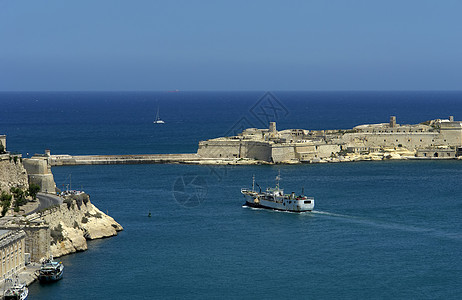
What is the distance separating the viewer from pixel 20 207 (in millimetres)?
42406

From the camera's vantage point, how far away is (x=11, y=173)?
146ft

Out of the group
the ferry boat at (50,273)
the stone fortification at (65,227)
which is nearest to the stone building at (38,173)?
the stone fortification at (65,227)

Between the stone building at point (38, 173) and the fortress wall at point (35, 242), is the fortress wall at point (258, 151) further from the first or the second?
the fortress wall at point (35, 242)

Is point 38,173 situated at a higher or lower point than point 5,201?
higher

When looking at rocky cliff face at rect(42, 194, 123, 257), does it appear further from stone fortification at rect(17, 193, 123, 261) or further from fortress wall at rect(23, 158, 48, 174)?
fortress wall at rect(23, 158, 48, 174)

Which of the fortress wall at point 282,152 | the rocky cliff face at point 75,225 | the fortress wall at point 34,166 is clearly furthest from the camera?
the fortress wall at point 282,152

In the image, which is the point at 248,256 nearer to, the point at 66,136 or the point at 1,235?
the point at 1,235

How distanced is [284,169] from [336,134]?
640 inches

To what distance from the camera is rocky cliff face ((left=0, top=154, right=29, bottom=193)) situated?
144 feet

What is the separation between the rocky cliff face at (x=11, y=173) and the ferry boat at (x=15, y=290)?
9790 mm

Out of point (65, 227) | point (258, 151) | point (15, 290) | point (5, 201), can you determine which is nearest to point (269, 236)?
point (65, 227)

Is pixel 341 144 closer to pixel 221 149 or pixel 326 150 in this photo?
pixel 326 150

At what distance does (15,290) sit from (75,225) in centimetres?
983

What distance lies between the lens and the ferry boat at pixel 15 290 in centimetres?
3253
